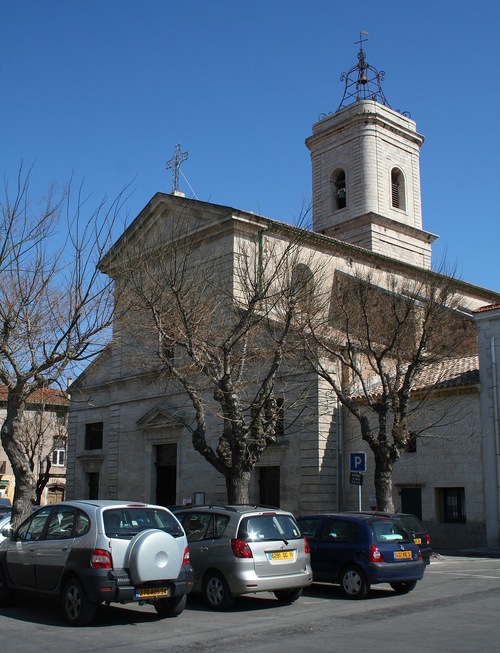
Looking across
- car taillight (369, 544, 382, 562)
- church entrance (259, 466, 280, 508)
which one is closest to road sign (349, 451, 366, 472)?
car taillight (369, 544, 382, 562)

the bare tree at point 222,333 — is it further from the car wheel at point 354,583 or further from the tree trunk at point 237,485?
the car wheel at point 354,583

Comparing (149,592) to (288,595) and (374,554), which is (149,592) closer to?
(288,595)

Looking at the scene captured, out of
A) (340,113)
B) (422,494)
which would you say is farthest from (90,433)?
(340,113)

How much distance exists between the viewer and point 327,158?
42344 mm

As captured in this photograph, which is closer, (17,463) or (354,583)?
(354,583)

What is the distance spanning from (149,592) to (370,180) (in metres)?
33.9

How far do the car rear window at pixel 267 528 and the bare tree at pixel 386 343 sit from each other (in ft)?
27.0

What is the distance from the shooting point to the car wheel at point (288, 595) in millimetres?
11469

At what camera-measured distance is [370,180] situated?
40.2 m

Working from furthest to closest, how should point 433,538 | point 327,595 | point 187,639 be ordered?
1. point 433,538
2. point 327,595
3. point 187,639

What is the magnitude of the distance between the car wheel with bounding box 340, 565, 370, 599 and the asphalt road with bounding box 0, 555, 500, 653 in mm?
174

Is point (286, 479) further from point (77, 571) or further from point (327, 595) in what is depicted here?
point (77, 571)

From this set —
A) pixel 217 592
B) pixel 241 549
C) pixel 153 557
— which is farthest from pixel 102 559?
pixel 217 592

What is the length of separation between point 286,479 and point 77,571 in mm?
16450
